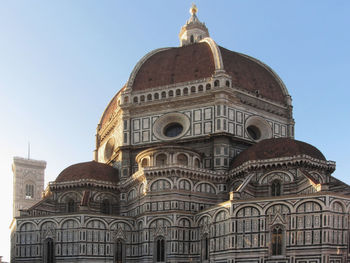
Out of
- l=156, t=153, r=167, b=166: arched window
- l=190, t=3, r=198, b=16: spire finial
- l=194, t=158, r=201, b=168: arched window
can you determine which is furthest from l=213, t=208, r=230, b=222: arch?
l=190, t=3, r=198, b=16: spire finial

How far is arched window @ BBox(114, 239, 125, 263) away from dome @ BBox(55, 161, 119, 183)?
736cm

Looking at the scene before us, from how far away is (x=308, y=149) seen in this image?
4603cm

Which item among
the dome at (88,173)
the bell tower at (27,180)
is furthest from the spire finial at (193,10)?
the bell tower at (27,180)

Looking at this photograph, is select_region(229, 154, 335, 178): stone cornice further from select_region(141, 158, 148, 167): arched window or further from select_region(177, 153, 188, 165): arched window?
select_region(141, 158, 148, 167): arched window

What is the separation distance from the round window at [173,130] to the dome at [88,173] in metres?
6.50

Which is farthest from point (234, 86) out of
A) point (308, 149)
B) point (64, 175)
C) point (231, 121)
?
point (64, 175)

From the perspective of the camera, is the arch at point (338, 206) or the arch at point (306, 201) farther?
the arch at point (338, 206)

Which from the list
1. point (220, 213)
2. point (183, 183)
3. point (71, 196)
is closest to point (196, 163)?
point (183, 183)

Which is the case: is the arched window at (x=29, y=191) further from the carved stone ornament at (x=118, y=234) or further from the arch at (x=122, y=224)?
the carved stone ornament at (x=118, y=234)

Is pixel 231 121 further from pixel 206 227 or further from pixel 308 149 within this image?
pixel 206 227

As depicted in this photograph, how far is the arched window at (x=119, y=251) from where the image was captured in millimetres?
46781

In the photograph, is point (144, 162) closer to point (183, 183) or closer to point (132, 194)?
point (132, 194)

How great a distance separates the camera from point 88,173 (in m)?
51.8

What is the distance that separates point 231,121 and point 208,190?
295 inches
